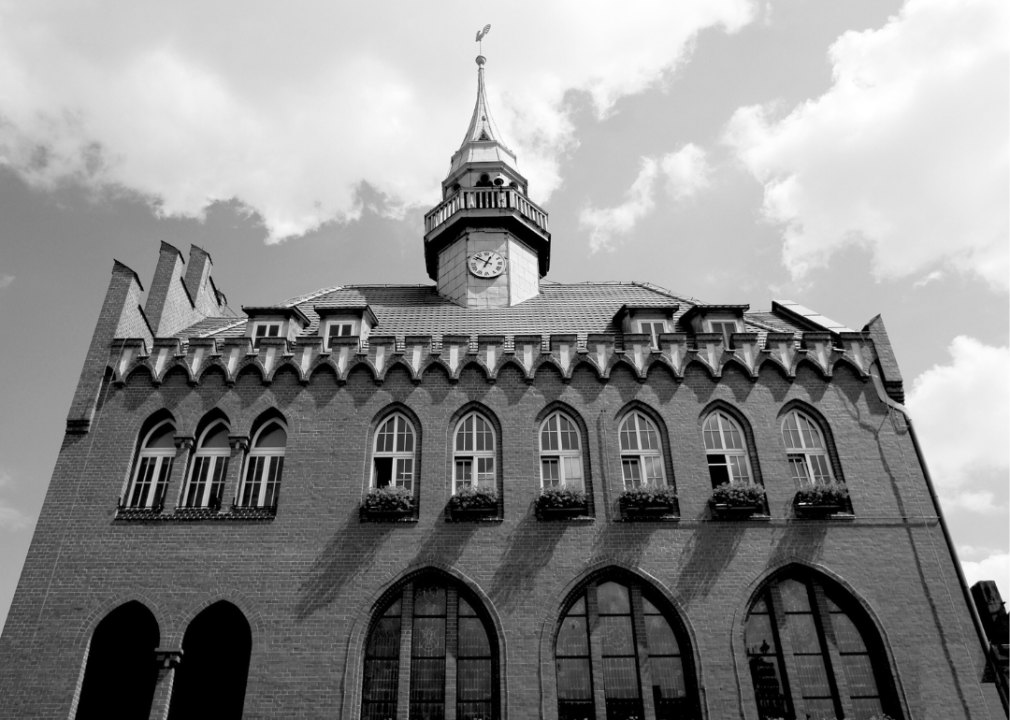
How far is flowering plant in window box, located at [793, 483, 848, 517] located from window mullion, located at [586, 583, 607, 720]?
596cm

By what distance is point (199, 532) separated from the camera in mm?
20031

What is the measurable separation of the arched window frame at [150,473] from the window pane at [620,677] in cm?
1222

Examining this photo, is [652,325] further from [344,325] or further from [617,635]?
[617,635]

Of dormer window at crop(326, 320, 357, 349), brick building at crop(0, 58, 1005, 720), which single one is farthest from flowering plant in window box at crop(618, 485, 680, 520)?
dormer window at crop(326, 320, 357, 349)

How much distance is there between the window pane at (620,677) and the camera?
18.6 m

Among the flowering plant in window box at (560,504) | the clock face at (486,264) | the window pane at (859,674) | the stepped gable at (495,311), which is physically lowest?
the window pane at (859,674)

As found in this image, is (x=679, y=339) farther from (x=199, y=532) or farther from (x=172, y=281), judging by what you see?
(x=172, y=281)

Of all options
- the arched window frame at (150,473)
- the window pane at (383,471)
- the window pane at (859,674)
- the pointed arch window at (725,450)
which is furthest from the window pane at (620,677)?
the arched window frame at (150,473)

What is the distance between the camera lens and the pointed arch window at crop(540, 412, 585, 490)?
69.9ft

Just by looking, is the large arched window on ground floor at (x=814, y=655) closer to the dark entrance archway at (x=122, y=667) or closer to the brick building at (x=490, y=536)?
the brick building at (x=490, y=536)

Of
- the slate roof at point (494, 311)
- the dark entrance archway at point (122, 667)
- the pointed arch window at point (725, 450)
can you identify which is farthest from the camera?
the slate roof at point (494, 311)

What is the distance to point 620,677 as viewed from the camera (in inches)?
742

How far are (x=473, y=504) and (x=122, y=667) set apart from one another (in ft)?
31.5

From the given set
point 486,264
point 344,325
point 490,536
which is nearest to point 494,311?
point 486,264
